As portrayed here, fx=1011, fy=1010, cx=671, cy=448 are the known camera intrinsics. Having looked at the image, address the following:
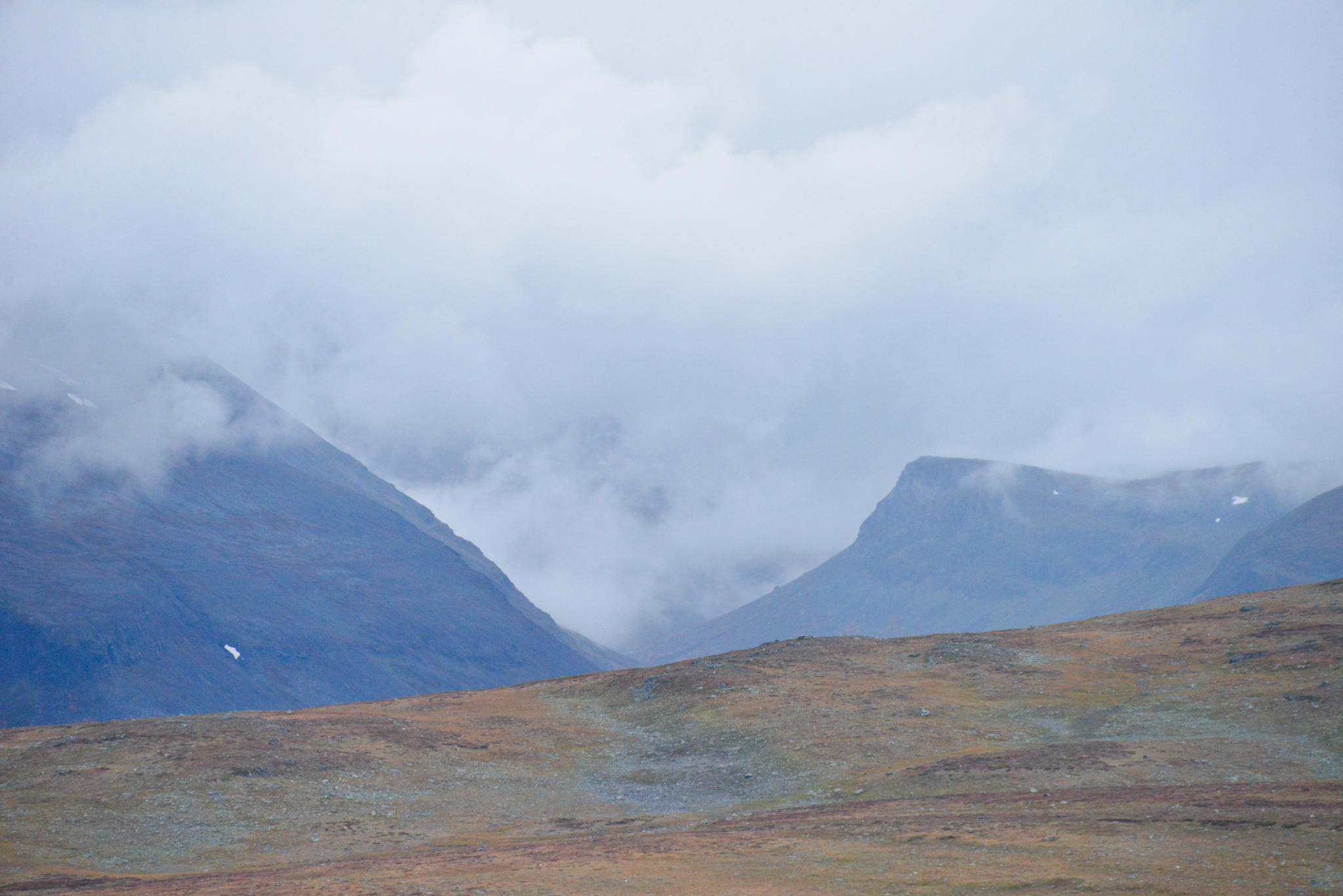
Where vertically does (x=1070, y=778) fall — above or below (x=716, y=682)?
below

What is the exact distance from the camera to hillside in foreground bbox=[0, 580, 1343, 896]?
41031 mm

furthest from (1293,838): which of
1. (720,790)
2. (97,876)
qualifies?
(97,876)

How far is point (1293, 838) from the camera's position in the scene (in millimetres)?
38094

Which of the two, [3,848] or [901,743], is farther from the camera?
[901,743]

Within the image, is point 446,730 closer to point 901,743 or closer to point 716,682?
point 716,682

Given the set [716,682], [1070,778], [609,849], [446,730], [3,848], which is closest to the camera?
[609,849]

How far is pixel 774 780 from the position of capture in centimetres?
6600

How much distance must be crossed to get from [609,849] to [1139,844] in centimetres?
2353

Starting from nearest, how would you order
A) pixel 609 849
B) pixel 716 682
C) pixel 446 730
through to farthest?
pixel 609 849 < pixel 446 730 < pixel 716 682

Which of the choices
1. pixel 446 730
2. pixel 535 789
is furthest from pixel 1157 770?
pixel 446 730

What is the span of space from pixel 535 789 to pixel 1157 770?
38.7 meters

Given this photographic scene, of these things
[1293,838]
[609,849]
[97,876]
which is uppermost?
[97,876]

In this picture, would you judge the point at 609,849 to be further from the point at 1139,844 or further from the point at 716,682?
the point at 716,682

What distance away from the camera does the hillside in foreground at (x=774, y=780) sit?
41.0 m
